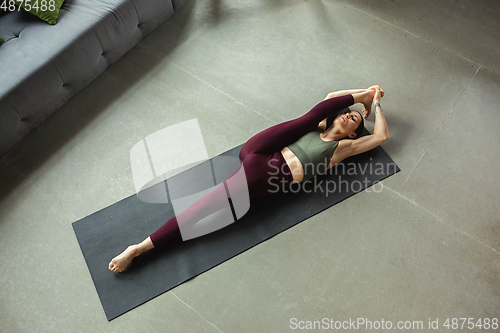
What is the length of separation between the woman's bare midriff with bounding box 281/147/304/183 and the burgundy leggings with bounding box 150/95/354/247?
28 mm

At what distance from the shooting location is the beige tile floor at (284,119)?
219 cm

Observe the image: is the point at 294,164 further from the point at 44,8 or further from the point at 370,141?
the point at 44,8

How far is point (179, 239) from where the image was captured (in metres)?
2.34

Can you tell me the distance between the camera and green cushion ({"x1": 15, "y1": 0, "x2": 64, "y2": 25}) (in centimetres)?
251

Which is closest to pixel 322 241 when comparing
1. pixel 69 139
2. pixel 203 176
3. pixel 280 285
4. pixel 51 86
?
pixel 280 285

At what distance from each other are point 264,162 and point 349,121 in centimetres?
62

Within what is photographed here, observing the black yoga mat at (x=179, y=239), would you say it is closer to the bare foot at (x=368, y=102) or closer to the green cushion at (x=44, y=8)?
the bare foot at (x=368, y=102)

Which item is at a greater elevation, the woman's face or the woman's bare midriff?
the woman's face

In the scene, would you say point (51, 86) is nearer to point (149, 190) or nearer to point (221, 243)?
point (149, 190)

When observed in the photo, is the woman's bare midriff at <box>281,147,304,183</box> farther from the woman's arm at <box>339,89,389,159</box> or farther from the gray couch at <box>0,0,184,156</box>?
the gray couch at <box>0,0,184,156</box>

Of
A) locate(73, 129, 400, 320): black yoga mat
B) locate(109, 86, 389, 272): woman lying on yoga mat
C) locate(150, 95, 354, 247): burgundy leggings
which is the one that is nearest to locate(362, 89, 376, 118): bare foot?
locate(109, 86, 389, 272): woman lying on yoga mat

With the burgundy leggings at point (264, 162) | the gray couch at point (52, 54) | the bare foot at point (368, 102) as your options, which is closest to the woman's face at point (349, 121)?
the burgundy leggings at point (264, 162)

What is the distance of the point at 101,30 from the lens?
265 cm

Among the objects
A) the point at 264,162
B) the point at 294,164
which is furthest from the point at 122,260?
the point at 294,164
